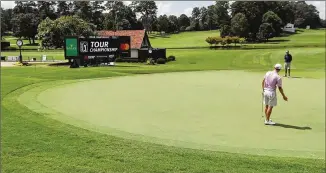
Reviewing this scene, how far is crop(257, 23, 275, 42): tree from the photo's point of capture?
69.0 ft

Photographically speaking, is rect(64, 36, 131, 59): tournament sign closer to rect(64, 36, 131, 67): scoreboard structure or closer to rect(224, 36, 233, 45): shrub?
rect(64, 36, 131, 67): scoreboard structure

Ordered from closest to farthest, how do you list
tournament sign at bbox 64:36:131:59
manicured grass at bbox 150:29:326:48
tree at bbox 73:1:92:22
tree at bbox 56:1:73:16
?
manicured grass at bbox 150:29:326:48, tree at bbox 73:1:92:22, tree at bbox 56:1:73:16, tournament sign at bbox 64:36:131:59

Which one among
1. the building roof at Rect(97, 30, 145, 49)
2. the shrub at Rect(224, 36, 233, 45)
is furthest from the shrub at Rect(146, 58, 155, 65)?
the shrub at Rect(224, 36, 233, 45)

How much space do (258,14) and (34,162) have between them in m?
17.7

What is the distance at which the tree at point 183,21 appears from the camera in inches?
778

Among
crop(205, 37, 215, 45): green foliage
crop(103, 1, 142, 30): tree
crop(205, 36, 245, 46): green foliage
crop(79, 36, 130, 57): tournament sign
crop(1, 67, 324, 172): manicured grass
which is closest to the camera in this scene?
crop(1, 67, 324, 172): manicured grass

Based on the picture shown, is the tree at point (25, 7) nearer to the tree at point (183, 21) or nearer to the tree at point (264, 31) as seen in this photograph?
the tree at point (183, 21)

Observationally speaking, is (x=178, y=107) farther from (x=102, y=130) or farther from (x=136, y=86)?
(x=136, y=86)

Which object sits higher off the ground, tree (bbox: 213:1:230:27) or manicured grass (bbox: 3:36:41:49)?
tree (bbox: 213:1:230:27)

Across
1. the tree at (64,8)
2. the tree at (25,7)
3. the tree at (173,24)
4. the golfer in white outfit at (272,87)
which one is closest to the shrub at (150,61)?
the tree at (64,8)

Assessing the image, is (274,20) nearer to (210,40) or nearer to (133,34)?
(210,40)

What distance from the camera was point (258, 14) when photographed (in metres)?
21.7

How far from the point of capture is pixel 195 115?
38.9 ft

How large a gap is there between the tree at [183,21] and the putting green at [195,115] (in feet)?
10.9
